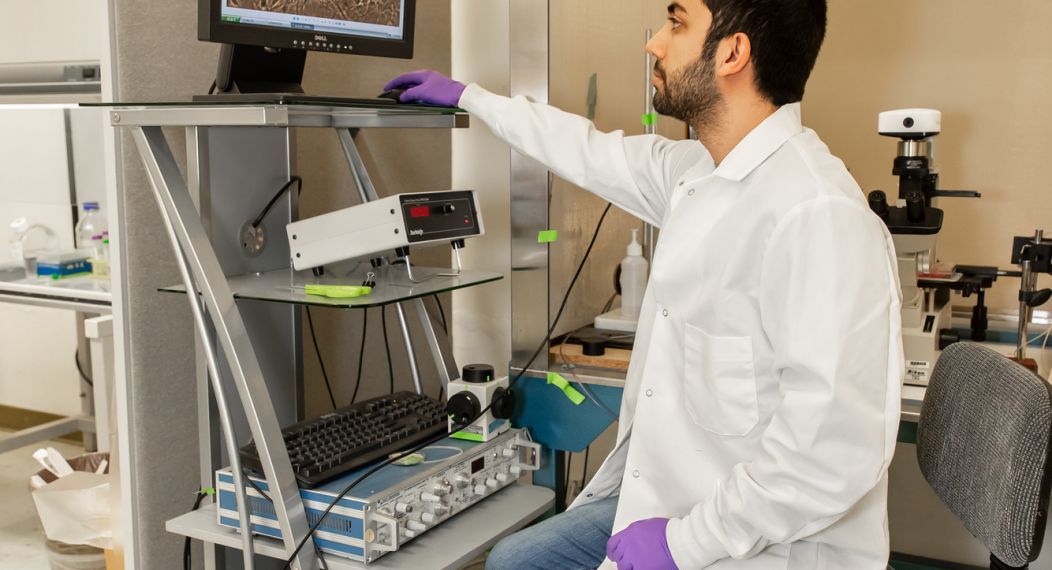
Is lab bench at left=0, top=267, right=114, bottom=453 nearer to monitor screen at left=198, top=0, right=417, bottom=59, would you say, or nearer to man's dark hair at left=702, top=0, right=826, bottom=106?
monitor screen at left=198, top=0, right=417, bottom=59

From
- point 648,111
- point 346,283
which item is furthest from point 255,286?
point 648,111

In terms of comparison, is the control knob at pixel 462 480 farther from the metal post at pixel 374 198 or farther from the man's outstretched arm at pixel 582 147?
the man's outstretched arm at pixel 582 147

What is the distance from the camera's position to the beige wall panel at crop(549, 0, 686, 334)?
1.90 metres

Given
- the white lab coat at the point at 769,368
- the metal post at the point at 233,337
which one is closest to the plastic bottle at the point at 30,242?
the metal post at the point at 233,337

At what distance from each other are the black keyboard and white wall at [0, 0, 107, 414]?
89.9 inches

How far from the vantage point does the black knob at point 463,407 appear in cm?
172

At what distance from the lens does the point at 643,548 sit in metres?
1.25

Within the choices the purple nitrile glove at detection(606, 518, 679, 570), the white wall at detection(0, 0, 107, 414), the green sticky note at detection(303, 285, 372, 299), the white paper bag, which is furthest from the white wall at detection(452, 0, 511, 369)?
the white wall at detection(0, 0, 107, 414)

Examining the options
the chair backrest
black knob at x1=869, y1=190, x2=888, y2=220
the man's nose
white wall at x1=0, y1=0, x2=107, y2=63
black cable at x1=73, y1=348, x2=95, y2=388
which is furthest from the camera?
black cable at x1=73, y1=348, x2=95, y2=388

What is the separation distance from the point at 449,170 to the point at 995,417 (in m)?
1.53

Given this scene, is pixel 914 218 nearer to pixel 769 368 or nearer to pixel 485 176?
pixel 769 368

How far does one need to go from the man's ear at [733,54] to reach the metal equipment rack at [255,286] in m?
0.59

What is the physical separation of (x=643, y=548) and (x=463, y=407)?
0.57 m

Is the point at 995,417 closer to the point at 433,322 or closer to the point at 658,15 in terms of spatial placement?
the point at 433,322
